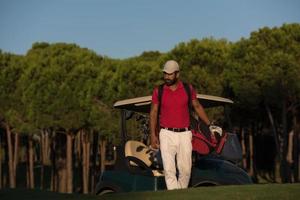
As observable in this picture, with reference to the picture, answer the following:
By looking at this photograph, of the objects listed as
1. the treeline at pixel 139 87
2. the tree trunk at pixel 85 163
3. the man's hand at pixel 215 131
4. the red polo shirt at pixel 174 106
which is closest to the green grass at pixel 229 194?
the red polo shirt at pixel 174 106

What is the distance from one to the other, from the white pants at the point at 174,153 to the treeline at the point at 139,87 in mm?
28172

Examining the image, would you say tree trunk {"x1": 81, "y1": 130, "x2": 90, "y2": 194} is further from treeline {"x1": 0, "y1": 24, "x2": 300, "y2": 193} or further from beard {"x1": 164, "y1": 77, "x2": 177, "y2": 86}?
beard {"x1": 164, "y1": 77, "x2": 177, "y2": 86}

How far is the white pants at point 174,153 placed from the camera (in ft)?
31.0

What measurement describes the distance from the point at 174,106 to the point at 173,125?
234 mm

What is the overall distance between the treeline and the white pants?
28172 millimetres

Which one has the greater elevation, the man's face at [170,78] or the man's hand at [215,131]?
the man's face at [170,78]

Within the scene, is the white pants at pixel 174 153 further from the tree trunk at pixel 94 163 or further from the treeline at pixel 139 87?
the tree trunk at pixel 94 163

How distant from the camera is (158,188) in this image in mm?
10336

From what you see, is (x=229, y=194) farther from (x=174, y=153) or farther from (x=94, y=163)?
(x=94, y=163)

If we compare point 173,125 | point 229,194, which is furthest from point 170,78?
point 229,194

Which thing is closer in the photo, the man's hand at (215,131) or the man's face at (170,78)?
the man's face at (170,78)

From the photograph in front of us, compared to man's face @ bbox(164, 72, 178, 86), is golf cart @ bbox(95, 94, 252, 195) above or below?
below

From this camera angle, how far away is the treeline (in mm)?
38434

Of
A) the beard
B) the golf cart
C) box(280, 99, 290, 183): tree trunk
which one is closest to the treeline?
box(280, 99, 290, 183): tree trunk
